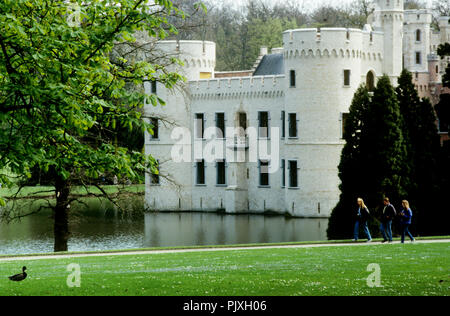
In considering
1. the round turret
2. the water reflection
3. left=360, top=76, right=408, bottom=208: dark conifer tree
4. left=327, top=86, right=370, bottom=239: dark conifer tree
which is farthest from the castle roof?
left=360, top=76, right=408, bottom=208: dark conifer tree

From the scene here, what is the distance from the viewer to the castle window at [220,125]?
46.0 meters

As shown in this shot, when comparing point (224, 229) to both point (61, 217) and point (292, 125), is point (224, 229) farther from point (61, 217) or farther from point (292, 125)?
point (61, 217)

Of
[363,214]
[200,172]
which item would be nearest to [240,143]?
[200,172]

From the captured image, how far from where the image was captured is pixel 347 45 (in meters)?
41.1

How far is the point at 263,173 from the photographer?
145 feet

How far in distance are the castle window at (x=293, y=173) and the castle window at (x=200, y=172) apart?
6.38 metres

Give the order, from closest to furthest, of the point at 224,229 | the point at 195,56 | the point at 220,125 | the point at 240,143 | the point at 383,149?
the point at 383,149 < the point at 224,229 < the point at 240,143 < the point at 220,125 < the point at 195,56

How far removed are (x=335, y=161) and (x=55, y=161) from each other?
28.0 metres

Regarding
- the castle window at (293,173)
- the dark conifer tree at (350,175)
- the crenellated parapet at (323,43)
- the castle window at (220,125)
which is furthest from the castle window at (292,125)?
the dark conifer tree at (350,175)

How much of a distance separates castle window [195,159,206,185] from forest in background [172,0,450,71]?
14.9m

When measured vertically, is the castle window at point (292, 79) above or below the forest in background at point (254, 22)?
below

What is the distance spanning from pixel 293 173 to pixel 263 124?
152 inches

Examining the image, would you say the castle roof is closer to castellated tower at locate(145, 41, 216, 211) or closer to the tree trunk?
castellated tower at locate(145, 41, 216, 211)

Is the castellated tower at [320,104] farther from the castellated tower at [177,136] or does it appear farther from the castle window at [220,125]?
the castellated tower at [177,136]
